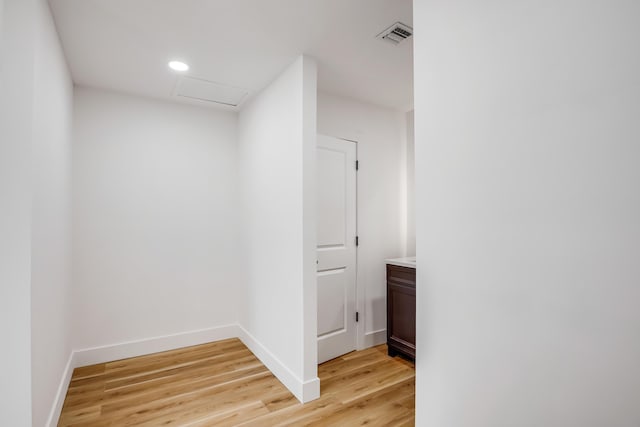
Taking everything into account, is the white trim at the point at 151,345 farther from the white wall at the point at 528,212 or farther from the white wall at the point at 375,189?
the white wall at the point at 528,212

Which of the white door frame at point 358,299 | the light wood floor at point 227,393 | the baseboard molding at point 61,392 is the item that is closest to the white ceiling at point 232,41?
→ the white door frame at point 358,299

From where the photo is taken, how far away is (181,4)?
1.87 meters

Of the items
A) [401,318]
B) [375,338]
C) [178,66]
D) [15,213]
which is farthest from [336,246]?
[15,213]

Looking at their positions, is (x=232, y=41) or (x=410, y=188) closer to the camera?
(x=232, y=41)

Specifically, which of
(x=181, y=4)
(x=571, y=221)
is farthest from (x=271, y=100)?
(x=571, y=221)

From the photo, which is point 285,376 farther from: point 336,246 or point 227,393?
point 336,246

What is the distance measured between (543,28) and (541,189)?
19.4 inches

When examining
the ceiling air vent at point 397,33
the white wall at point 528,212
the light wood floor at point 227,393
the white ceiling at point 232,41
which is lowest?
the light wood floor at point 227,393

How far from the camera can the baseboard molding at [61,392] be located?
2.02 metres

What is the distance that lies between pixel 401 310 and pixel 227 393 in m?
1.66

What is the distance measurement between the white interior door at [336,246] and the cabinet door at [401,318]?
0.37 m

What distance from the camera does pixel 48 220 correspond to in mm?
1926

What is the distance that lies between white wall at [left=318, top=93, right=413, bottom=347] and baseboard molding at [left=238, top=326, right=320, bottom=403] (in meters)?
0.97

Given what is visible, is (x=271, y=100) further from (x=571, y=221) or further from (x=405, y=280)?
(x=571, y=221)
